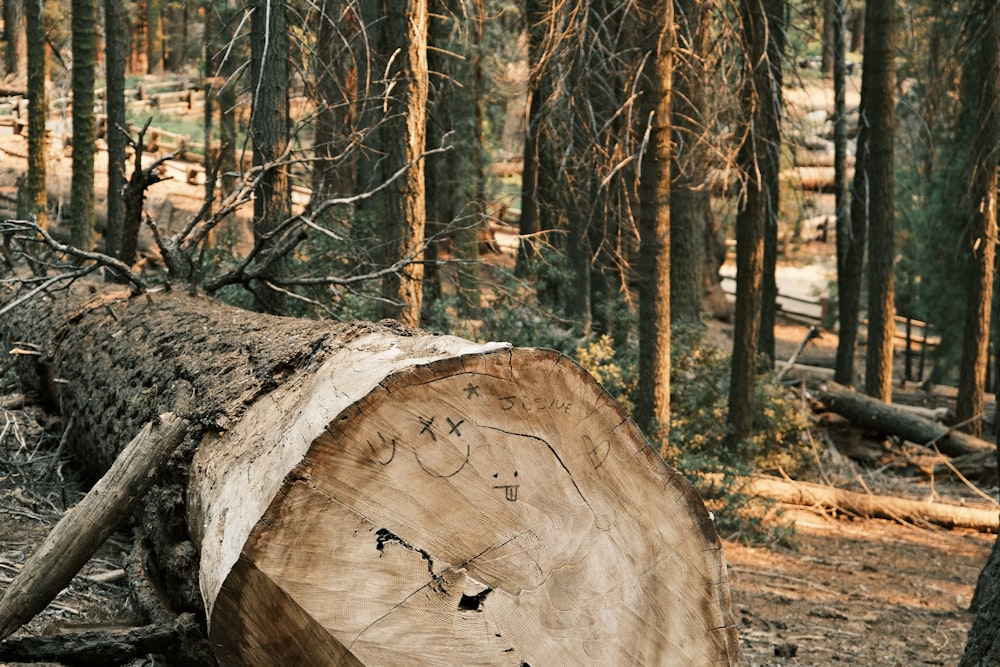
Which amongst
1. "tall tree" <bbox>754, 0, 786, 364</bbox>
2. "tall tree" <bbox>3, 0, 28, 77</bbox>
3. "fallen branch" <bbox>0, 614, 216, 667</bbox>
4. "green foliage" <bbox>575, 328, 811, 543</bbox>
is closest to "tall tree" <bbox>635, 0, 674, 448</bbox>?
"green foliage" <bbox>575, 328, 811, 543</bbox>

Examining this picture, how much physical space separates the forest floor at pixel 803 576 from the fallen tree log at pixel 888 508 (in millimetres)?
126

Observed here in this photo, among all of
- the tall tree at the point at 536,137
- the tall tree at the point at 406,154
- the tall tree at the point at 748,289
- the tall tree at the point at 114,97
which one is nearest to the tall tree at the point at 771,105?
the tall tree at the point at 748,289

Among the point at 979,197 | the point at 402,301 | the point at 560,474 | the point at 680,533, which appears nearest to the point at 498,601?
the point at 560,474

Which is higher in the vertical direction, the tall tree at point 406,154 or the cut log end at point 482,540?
the tall tree at point 406,154

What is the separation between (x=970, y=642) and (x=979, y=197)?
1253cm

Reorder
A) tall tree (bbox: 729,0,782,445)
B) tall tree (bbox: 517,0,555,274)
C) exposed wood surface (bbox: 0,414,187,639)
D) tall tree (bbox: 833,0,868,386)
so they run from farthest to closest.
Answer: tall tree (bbox: 833,0,868,386)
tall tree (bbox: 729,0,782,445)
tall tree (bbox: 517,0,555,274)
exposed wood surface (bbox: 0,414,187,639)

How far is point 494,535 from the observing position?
315cm

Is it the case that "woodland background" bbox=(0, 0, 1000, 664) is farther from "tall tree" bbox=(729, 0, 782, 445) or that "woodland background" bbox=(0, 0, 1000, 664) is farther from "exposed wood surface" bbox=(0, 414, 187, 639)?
"exposed wood surface" bbox=(0, 414, 187, 639)

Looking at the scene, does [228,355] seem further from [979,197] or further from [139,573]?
[979,197]

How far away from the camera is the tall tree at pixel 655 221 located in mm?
8586

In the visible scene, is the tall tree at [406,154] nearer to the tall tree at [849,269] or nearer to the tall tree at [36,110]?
the tall tree at [36,110]

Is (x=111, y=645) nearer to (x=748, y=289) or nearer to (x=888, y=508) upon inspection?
(x=748, y=289)

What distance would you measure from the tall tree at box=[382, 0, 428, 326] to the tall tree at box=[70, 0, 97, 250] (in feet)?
22.1

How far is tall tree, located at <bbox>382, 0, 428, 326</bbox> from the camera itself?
26.3ft
